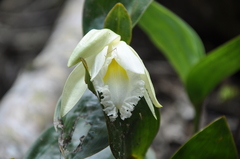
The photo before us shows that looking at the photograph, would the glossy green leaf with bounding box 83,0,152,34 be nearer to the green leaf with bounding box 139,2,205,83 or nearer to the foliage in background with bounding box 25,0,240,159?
the foliage in background with bounding box 25,0,240,159

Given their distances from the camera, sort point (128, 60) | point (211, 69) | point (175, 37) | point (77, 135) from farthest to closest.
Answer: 1. point (175, 37)
2. point (211, 69)
3. point (77, 135)
4. point (128, 60)

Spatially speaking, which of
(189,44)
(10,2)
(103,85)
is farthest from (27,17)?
(103,85)

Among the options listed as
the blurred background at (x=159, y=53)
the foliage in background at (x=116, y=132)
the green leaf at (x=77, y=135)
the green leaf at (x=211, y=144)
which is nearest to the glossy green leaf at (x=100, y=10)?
the foliage in background at (x=116, y=132)

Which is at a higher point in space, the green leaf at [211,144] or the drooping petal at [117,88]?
the drooping petal at [117,88]

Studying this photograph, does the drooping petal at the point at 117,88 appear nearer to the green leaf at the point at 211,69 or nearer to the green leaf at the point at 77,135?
the green leaf at the point at 77,135

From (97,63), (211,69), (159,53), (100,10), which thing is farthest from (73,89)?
(159,53)

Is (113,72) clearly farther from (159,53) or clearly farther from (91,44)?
(159,53)

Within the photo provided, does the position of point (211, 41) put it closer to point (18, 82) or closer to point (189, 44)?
point (189, 44)
